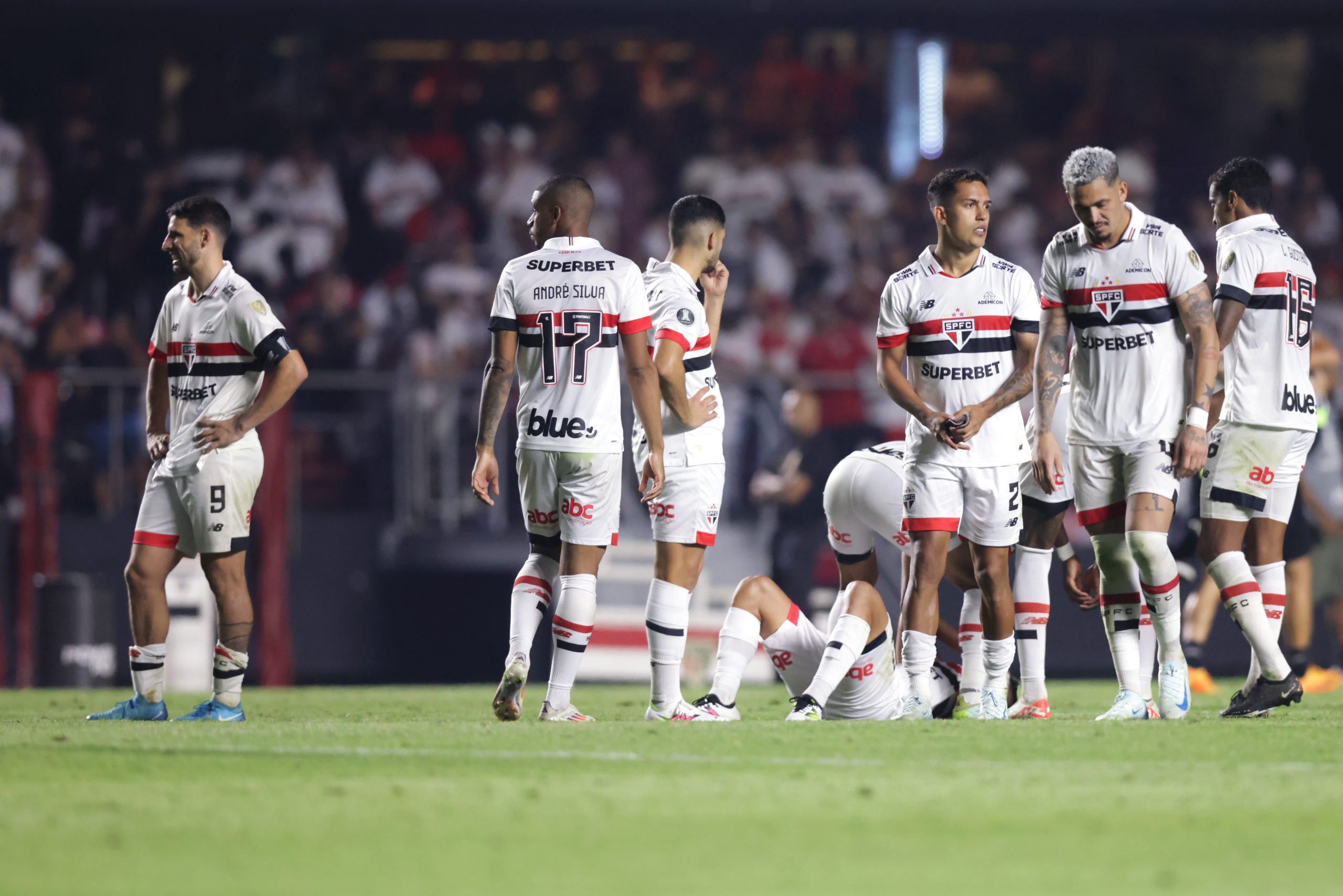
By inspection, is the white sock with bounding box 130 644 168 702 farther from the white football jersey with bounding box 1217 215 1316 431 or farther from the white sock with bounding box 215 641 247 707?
the white football jersey with bounding box 1217 215 1316 431

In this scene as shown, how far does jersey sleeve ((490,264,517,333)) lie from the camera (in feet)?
25.1

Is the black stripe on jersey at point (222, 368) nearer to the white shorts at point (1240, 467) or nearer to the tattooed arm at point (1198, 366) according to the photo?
the tattooed arm at point (1198, 366)

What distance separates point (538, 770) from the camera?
5.71 m

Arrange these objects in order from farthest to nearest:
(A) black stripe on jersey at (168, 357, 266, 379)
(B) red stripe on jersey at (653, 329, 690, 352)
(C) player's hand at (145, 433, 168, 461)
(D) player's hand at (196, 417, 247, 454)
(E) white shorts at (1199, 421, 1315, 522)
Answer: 1. (C) player's hand at (145, 433, 168, 461)
2. (A) black stripe on jersey at (168, 357, 266, 379)
3. (D) player's hand at (196, 417, 247, 454)
4. (B) red stripe on jersey at (653, 329, 690, 352)
5. (E) white shorts at (1199, 421, 1315, 522)

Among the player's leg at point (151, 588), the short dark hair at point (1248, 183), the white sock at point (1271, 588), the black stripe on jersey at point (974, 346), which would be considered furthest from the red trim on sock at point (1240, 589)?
the player's leg at point (151, 588)

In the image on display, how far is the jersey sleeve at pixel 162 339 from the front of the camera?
8234 mm

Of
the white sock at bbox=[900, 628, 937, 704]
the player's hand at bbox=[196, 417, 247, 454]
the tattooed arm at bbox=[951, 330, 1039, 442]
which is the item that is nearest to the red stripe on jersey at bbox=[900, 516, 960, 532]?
the tattooed arm at bbox=[951, 330, 1039, 442]

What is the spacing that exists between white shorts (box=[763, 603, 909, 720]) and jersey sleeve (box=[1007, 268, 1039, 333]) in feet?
4.79

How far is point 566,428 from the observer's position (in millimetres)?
7598

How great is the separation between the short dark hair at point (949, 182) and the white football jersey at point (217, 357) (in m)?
2.95

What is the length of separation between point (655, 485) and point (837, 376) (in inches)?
258

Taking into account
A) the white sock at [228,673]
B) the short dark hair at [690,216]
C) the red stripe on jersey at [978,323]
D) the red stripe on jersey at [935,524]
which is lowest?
the white sock at [228,673]

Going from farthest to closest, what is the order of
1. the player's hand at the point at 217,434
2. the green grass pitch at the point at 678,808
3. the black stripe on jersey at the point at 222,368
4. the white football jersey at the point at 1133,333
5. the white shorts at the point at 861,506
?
the white shorts at the point at 861,506 → the black stripe on jersey at the point at 222,368 → the player's hand at the point at 217,434 → the white football jersey at the point at 1133,333 → the green grass pitch at the point at 678,808

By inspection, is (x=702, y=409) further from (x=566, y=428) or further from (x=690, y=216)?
(x=690, y=216)
